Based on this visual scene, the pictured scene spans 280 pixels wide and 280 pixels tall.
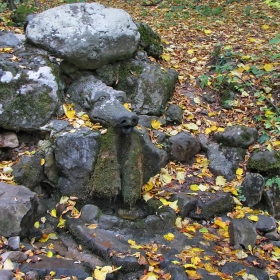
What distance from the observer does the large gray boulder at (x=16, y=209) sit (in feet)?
12.3

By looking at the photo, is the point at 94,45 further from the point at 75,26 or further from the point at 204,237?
the point at 204,237

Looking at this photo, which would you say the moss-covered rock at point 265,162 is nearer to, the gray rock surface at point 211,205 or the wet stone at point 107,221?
the gray rock surface at point 211,205

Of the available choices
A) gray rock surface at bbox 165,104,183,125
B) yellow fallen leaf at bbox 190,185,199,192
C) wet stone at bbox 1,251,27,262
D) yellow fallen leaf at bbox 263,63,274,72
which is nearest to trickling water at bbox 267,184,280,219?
yellow fallen leaf at bbox 190,185,199,192

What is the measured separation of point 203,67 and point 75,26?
296cm

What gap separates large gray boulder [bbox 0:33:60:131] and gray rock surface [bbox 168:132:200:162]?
1879 mm

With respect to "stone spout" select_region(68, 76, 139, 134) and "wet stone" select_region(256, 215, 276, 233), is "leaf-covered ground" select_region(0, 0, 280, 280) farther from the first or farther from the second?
"stone spout" select_region(68, 76, 139, 134)

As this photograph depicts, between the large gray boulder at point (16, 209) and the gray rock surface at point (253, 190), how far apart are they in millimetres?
2976

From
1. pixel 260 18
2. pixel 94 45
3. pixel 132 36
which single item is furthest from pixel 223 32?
pixel 94 45

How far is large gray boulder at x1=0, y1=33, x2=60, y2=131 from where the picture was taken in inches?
200

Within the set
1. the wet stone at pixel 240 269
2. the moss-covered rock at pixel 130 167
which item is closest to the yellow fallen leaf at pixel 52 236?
the moss-covered rock at pixel 130 167

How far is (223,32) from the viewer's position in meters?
9.05

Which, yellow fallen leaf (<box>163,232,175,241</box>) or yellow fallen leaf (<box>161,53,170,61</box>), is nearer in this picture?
yellow fallen leaf (<box>163,232,175,241</box>)

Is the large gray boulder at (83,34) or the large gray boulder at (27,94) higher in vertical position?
the large gray boulder at (83,34)

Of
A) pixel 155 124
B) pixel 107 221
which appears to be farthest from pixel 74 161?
pixel 155 124
